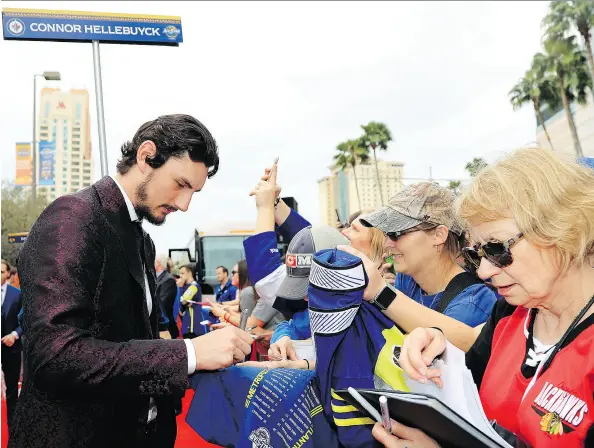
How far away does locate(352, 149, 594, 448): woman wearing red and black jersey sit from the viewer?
5.32ft

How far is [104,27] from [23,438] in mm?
4692

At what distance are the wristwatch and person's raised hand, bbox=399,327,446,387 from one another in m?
0.34

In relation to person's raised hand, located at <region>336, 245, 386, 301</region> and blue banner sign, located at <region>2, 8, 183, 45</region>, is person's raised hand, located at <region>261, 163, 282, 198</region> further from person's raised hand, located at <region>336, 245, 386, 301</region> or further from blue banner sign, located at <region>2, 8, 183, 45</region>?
blue banner sign, located at <region>2, 8, 183, 45</region>

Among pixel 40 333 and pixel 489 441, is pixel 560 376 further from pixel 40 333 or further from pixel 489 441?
pixel 40 333

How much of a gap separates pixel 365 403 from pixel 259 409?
19.5 inches

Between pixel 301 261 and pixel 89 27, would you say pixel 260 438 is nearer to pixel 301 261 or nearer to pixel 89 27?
pixel 301 261

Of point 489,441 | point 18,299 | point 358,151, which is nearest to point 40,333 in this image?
point 489,441

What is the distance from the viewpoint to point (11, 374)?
24.6 ft

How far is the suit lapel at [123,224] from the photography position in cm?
229

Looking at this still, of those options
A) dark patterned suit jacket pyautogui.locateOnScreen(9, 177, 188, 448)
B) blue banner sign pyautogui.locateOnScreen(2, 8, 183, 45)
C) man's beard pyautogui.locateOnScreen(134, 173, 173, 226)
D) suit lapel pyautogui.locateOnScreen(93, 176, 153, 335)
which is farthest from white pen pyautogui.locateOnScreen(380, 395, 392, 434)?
blue banner sign pyautogui.locateOnScreen(2, 8, 183, 45)

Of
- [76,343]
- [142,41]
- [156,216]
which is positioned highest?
[142,41]

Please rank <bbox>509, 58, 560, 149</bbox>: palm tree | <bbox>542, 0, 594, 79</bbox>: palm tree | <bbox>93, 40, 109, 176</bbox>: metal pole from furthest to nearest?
<bbox>509, 58, 560, 149</bbox>: palm tree → <bbox>542, 0, 594, 79</bbox>: palm tree → <bbox>93, 40, 109, 176</bbox>: metal pole

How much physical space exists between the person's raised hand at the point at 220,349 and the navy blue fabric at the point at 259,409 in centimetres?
6

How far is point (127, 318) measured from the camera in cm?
221
